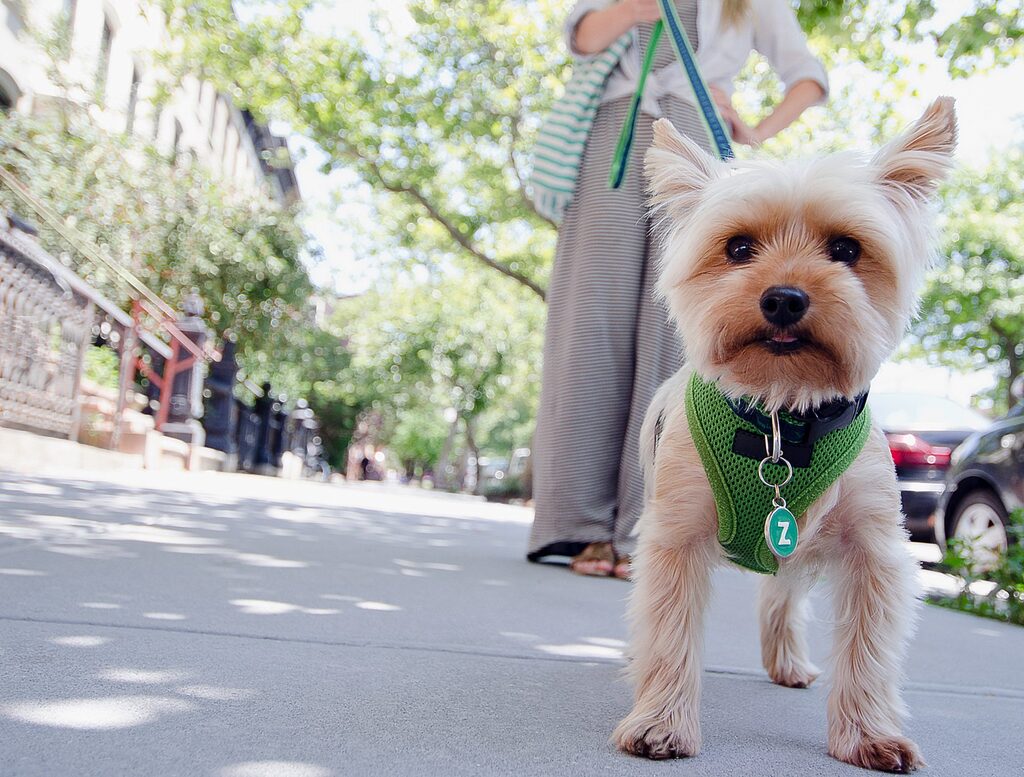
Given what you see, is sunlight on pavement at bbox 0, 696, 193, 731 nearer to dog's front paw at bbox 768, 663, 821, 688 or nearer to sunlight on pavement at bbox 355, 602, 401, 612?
sunlight on pavement at bbox 355, 602, 401, 612

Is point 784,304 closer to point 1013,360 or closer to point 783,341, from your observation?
point 783,341

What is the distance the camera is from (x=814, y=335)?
6.51 ft

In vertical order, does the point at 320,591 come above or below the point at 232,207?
below

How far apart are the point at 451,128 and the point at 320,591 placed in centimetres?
1435

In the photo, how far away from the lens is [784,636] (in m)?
2.80

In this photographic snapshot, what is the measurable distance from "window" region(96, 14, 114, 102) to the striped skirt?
43.5 feet

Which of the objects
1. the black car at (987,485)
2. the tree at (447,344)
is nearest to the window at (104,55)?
the black car at (987,485)

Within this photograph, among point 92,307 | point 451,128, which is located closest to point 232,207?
point 451,128

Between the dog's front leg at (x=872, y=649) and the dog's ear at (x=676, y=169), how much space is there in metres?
0.93

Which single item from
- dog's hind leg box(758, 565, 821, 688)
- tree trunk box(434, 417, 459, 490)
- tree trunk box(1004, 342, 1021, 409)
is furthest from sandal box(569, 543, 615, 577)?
tree trunk box(434, 417, 459, 490)

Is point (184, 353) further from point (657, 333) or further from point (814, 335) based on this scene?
point (814, 335)

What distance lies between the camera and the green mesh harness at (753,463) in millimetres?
2119

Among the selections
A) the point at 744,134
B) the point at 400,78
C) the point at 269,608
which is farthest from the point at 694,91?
the point at 400,78

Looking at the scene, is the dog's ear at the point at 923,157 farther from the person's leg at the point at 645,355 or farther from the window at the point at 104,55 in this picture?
the window at the point at 104,55
